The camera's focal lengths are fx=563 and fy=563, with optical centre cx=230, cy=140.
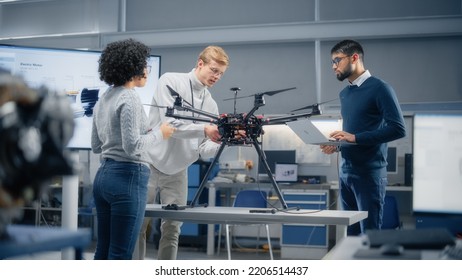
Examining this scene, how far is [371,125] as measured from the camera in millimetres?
2637

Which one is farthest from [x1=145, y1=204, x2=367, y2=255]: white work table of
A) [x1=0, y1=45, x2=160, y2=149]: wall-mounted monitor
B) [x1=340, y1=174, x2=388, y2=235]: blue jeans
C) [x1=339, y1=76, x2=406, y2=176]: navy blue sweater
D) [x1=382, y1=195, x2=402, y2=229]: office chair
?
[x1=382, y1=195, x2=402, y2=229]: office chair

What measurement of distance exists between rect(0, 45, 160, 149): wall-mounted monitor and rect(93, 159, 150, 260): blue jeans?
3.84ft

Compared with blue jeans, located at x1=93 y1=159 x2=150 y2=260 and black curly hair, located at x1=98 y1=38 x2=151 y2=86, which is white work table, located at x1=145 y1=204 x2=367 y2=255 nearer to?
blue jeans, located at x1=93 y1=159 x2=150 y2=260

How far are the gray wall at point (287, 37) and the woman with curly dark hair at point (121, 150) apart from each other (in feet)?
12.6

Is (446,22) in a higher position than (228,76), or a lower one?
higher

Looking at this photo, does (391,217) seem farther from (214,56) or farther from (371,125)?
(214,56)

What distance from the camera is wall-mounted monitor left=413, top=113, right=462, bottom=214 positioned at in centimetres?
388

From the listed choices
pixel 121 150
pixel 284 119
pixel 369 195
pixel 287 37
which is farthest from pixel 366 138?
pixel 287 37

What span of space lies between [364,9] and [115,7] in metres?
2.76

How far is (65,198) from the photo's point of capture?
244 centimetres

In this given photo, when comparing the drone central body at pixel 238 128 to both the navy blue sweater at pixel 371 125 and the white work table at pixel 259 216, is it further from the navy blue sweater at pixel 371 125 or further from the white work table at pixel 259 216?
the navy blue sweater at pixel 371 125

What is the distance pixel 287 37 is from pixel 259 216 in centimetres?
381

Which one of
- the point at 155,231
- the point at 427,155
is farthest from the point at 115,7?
the point at 427,155
